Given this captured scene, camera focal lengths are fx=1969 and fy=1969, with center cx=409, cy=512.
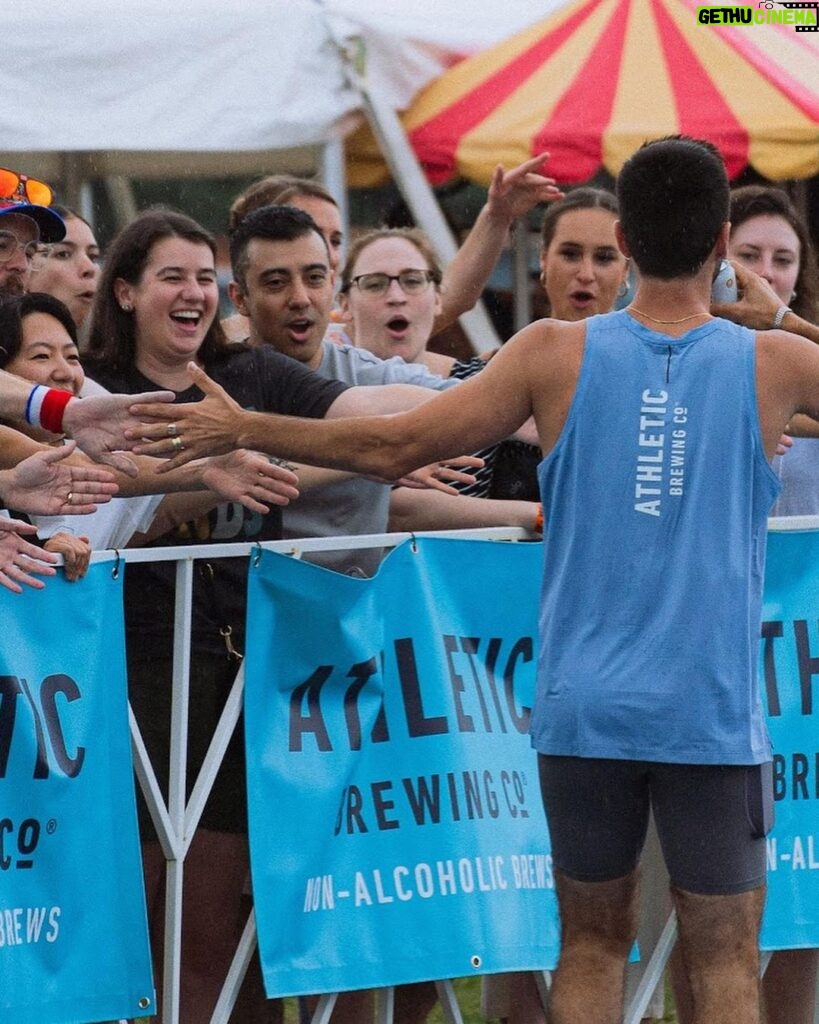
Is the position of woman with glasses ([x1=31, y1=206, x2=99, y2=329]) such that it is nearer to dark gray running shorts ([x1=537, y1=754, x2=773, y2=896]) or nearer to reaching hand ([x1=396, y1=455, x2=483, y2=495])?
reaching hand ([x1=396, y1=455, x2=483, y2=495])

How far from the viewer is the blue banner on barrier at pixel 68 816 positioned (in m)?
4.09

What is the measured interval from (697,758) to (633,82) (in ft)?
26.3

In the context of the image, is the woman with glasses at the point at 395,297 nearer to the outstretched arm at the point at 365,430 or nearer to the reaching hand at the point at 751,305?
the reaching hand at the point at 751,305

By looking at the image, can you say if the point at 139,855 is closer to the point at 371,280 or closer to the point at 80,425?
the point at 80,425

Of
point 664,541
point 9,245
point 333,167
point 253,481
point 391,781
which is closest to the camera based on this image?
point 664,541

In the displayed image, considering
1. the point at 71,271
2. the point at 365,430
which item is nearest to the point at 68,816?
the point at 365,430

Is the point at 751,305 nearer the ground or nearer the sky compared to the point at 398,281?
nearer the ground

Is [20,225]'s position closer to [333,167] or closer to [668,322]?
[668,322]

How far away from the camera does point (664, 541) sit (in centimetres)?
366

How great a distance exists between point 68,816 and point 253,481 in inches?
32.0

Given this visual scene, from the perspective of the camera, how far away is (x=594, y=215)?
19.0 ft

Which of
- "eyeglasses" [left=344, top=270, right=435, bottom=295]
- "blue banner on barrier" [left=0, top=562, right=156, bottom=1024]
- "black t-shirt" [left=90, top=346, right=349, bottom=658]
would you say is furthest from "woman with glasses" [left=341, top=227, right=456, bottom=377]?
"blue banner on barrier" [left=0, top=562, right=156, bottom=1024]

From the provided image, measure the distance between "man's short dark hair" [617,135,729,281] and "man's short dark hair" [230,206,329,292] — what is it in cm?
173

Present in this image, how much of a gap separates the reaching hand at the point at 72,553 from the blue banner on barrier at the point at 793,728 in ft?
5.52
